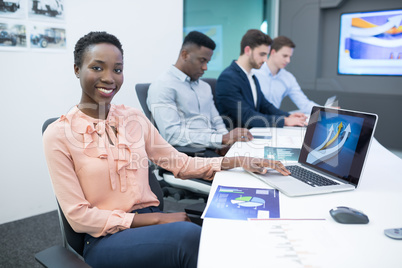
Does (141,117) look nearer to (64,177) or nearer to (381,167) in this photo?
(64,177)

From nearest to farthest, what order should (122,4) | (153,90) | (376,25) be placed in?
(153,90) → (122,4) → (376,25)

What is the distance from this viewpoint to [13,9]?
2277 millimetres

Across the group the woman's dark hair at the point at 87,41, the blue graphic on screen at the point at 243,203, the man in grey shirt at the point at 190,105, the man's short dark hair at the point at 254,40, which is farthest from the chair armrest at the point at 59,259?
the man's short dark hair at the point at 254,40

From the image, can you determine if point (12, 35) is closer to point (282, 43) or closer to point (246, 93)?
point (246, 93)

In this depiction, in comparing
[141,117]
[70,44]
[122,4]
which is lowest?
[141,117]

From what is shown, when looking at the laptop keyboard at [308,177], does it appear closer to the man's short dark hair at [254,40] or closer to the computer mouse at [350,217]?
the computer mouse at [350,217]

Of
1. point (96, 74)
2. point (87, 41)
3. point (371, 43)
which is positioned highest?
point (371, 43)

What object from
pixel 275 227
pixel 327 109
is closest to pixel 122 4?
pixel 327 109

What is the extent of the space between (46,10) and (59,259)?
2077mm

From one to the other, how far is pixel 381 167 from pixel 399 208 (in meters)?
0.51

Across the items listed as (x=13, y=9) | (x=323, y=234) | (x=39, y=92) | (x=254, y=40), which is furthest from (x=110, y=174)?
(x=254, y=40)

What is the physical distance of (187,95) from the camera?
2.28m

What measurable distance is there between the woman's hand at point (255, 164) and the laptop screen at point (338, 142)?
16 cm

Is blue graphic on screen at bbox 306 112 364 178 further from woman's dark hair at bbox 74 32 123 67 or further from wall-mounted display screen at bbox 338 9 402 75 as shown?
wall-mounted display screen at bbox 338 9 402 75
